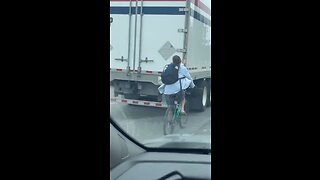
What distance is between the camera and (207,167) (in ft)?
7.26

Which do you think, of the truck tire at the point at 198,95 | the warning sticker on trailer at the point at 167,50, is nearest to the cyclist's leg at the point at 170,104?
the truck tire at the point at 198,95

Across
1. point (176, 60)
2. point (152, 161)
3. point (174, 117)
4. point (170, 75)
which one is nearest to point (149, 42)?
point (176, 60)

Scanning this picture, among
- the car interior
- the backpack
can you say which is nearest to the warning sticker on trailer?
the backpack

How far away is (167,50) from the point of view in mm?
8547

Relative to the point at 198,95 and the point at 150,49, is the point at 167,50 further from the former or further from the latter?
the point at 198,95

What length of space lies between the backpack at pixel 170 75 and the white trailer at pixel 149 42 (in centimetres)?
50

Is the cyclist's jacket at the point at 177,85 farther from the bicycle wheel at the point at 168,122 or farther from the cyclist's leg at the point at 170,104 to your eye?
the bicycle wheel at the point at 168,122

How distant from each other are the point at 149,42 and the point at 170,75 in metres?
1.45

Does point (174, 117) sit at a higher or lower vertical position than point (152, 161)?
lower

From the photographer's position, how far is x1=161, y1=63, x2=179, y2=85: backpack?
7.17 metres
